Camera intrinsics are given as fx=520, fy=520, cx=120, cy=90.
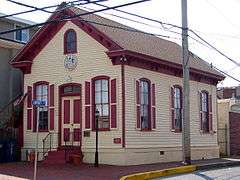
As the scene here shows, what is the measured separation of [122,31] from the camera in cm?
2817

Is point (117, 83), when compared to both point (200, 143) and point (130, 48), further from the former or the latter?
point (200, 143)

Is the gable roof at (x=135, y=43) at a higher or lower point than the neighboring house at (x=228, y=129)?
higher

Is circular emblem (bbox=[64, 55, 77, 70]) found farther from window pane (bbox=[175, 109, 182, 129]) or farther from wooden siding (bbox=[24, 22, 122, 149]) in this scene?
window pane (bbox=[175, 109, 182, 129])

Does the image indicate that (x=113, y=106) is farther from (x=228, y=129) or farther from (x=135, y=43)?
(x=228, y=129)

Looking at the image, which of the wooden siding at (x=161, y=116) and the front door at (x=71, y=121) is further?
the front door at (x=71, y=121)

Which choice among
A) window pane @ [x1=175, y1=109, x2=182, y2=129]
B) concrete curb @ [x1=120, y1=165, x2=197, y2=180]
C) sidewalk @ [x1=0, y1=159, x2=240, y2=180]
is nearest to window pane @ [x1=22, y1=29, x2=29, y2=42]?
window pane @ [x1=175, y1=109, x2=182, y2=129]

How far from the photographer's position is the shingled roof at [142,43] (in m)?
25.6

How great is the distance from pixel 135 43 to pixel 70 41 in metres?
3.34

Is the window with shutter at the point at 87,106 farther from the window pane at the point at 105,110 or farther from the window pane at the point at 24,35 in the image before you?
the window pane at the point at 24,35

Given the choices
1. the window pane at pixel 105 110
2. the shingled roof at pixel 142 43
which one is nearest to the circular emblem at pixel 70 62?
the shingled roof at pixel 142 43

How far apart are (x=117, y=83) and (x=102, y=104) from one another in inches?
53.2

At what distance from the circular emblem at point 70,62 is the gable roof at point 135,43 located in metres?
1.65

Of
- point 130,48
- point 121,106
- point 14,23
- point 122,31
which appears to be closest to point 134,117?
point 121,106

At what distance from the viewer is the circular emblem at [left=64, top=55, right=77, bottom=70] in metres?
26.2
